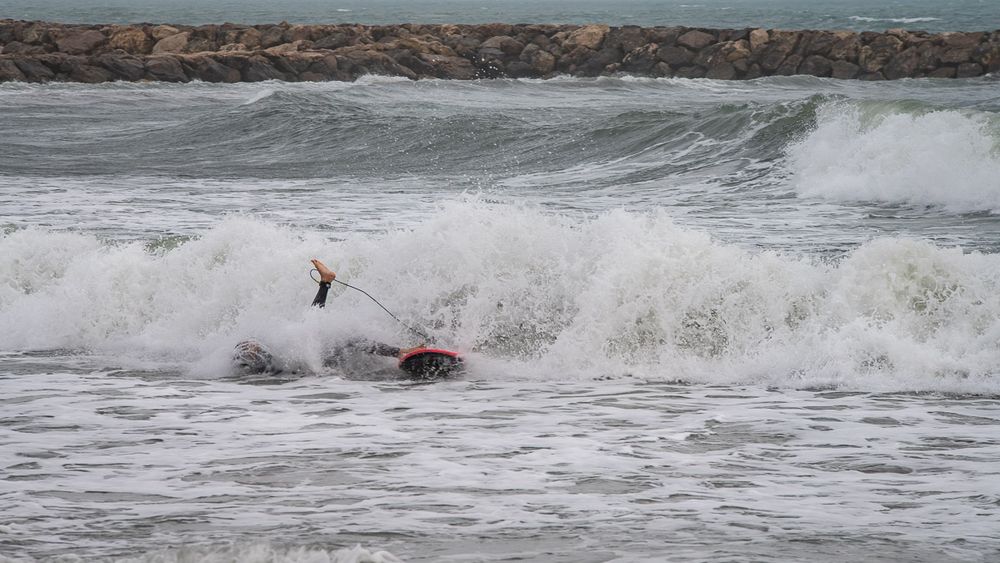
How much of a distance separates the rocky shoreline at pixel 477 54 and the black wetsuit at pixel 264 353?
25950 millimetres

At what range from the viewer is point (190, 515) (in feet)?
18.4

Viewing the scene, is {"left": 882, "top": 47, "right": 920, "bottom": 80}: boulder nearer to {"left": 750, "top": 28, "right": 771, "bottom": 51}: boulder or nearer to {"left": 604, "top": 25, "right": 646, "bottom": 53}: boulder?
{"left": 750, "top": 28, "right": 771, "bottom": 51}: boulder

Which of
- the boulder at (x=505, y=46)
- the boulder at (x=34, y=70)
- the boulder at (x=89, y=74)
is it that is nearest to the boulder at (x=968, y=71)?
the boulder at (x=505, y=46)

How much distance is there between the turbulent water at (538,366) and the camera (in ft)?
18.1

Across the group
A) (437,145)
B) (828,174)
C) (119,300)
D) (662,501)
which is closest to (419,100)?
(437,145)

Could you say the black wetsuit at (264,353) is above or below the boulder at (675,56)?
below

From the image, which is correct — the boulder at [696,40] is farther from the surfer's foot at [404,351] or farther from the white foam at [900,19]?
the white foam at [900,19]

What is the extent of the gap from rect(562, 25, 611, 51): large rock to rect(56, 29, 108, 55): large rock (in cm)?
1336

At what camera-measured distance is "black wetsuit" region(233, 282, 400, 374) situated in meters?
8.73

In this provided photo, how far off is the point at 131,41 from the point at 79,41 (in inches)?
56.3

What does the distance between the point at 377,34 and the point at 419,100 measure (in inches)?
494

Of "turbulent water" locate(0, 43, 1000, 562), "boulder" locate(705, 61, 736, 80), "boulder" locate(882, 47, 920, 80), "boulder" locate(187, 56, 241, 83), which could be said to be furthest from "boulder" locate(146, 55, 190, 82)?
"boulder" locate(882, 47, 920, 80)

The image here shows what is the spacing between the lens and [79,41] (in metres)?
36.1

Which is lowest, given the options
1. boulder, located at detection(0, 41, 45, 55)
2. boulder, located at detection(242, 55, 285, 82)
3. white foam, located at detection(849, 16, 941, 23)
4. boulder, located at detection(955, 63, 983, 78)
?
boulder, located at detection(242, 55, 285, 82)
